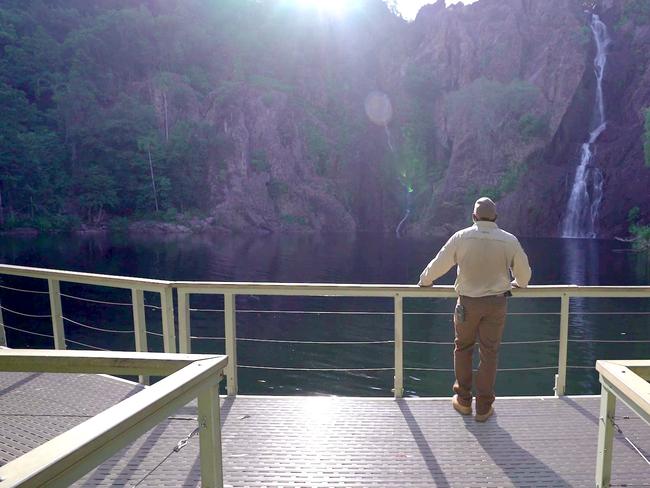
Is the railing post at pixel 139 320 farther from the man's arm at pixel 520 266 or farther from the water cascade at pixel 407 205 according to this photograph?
the water cascade at pixel 407 205

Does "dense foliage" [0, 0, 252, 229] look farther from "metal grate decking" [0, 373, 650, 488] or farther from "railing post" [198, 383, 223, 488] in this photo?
"railing post" [198, 383, 223, 488]

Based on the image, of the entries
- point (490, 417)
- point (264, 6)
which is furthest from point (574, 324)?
point (264, 6)

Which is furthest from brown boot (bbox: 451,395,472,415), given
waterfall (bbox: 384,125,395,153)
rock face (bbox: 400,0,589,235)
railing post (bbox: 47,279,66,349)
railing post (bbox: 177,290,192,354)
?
waterfall (bbox: 384,125,395,153)

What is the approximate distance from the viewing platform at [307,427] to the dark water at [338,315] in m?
1.07

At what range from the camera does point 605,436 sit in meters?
1.88

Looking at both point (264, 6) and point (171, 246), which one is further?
point (264, 6)

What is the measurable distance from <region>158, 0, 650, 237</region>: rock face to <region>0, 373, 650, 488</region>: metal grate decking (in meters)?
41.3

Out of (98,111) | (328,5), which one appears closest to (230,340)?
(98,111)

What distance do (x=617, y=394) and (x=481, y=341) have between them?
5.96 ft

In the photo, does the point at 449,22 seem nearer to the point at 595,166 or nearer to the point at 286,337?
the point at 595,166

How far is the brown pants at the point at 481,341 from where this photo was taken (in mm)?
3383

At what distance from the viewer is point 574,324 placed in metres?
14.2

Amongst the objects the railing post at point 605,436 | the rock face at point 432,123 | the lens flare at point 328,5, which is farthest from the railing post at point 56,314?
the lens flare at point 328,5

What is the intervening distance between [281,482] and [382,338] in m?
10.8
